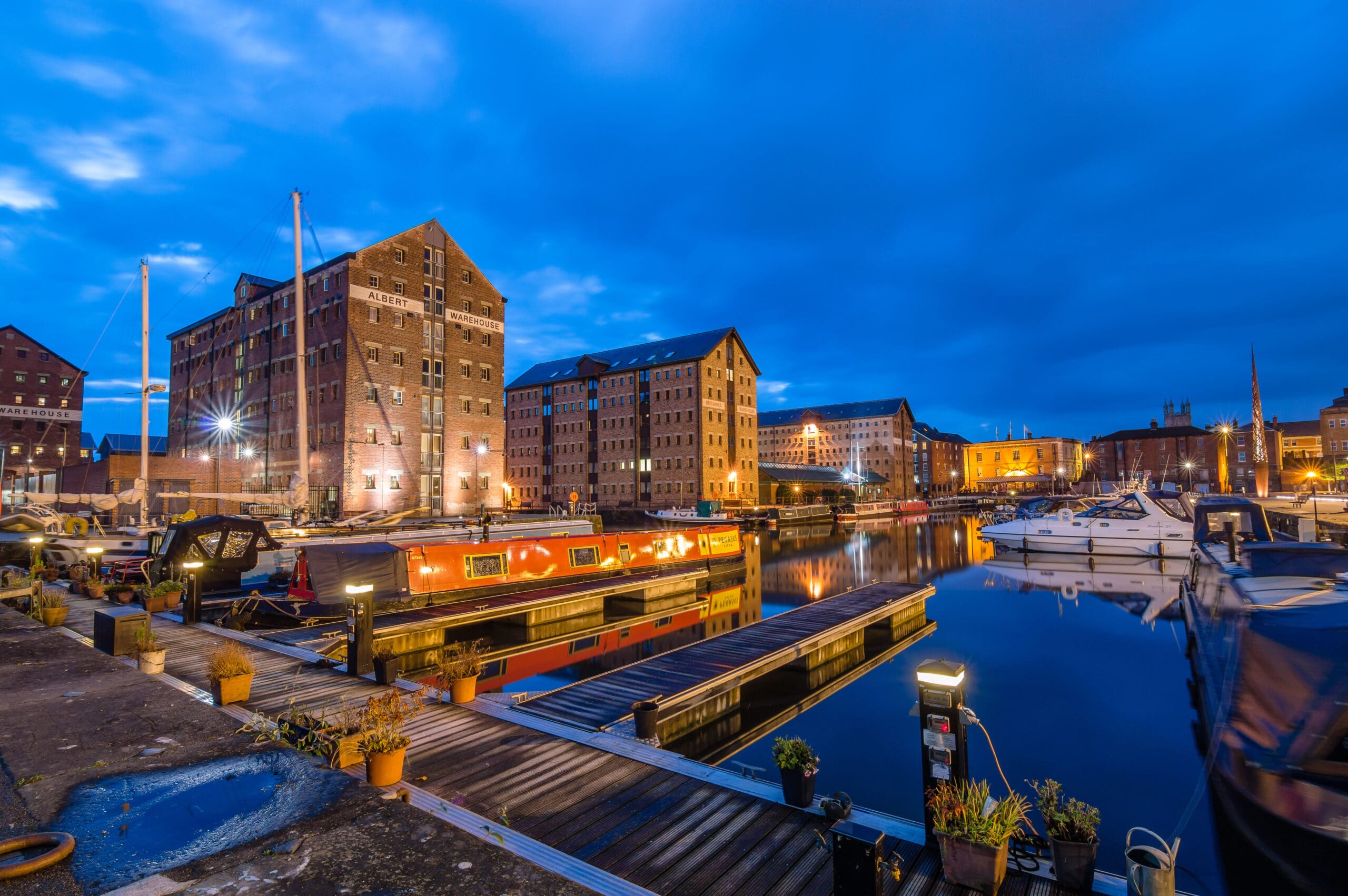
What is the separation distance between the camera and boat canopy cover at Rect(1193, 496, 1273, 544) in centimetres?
2278

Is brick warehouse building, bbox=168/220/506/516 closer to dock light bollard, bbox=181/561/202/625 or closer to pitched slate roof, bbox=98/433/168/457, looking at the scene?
dock light bollard, bbox=181/561/202/625

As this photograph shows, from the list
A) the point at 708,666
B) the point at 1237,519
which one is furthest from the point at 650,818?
the point at 1237,519

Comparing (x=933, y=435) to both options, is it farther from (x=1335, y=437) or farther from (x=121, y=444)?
(x=121, y=444)

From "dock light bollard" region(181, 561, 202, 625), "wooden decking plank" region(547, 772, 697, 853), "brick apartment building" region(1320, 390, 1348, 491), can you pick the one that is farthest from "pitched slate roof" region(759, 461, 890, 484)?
"wooden decking plank" region(547, 772, 697, 853)

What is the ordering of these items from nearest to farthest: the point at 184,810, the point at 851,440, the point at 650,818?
the point at 184,810
the point at 650,818
the point at 851,440

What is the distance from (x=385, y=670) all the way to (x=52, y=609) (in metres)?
12.1

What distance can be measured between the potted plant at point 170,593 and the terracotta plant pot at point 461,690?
47.4 feet

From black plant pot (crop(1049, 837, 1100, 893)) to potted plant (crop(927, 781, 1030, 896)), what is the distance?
37cm

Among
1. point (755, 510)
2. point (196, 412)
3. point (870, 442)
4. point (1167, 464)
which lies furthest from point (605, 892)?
point (1167, 464)

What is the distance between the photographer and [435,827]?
6.11 m

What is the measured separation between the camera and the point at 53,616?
53.1ft

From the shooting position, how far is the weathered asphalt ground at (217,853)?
203 inches

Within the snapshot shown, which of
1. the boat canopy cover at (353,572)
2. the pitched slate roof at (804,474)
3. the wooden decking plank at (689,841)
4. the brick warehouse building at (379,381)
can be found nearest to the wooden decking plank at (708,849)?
the wooden decking plank at (689,841)

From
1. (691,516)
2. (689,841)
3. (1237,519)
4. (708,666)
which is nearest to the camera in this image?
(689,841)
